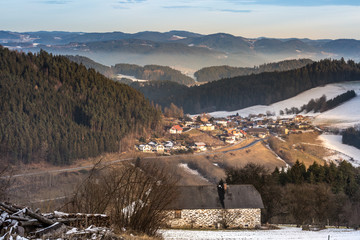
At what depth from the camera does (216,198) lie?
36594 millimetres

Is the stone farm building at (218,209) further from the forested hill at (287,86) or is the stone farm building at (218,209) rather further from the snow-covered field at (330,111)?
the forested hill at (287,86)

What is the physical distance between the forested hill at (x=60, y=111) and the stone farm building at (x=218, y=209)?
2077 inches

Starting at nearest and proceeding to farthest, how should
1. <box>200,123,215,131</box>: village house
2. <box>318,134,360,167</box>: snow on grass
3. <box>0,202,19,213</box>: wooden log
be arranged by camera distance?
<box>0,202,19,213</box>: wooden log, <box>318,134,360,167</box>: snow on grass, <box>200,123,215,131</box>: village house

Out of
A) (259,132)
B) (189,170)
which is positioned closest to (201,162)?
(189,170)

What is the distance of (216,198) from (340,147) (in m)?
83.2

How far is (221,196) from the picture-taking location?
36.8 m

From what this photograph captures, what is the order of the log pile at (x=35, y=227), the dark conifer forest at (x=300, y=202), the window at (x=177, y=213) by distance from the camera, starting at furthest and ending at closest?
the dark conifer forest at (x=300, y=202) < the window at (x=177, y=213) < the log pile at (x=35, y=227)

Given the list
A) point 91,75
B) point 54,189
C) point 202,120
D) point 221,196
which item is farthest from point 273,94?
point 221,196

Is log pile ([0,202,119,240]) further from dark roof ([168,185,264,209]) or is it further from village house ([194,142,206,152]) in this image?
village house ([194,142,206,152])

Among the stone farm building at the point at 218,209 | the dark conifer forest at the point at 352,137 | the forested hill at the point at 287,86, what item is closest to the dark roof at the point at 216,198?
the stone farm building at the point at 218,209

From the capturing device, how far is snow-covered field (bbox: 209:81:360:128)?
139637mm

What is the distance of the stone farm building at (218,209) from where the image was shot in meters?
35.2

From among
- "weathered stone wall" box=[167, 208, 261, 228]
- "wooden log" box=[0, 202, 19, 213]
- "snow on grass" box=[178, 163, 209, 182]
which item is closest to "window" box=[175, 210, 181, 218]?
"weathered stone wall" box=[167, 208, 261, 228]

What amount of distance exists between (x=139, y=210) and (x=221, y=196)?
20813 millimetres
